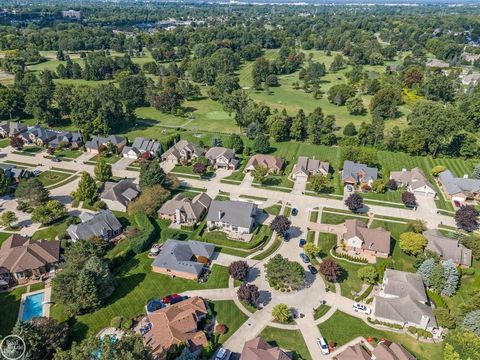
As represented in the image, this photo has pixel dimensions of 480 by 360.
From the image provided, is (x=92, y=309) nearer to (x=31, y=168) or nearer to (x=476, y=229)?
(x=31, y=168)

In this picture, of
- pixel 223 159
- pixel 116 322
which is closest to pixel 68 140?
pixel 223 159

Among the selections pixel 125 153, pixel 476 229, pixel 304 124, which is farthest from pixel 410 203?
pixel 125 153

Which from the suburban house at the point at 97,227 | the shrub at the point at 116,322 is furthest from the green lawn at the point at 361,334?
the suburban house at the point at 97,227

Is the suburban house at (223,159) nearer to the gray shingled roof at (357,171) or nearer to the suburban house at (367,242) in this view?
the gray shingled roof at (357,171)

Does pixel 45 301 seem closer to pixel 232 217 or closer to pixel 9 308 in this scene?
pixel 9 308

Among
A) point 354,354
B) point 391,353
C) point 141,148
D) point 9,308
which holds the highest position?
point 391,353

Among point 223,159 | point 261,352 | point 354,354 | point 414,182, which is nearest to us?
point 261,352
